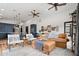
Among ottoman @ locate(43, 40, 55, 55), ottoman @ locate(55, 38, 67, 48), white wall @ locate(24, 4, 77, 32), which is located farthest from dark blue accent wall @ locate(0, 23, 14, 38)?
ottoman @ locate(55, 38, 67, 48)

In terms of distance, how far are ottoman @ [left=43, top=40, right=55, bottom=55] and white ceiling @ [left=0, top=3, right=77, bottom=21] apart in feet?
1.66

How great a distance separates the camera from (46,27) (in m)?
2.50

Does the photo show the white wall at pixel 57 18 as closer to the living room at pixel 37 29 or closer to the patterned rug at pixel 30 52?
the living room at pixel 37 29

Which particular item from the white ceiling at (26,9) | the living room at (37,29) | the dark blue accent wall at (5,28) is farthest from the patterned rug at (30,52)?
the white ceiling at (26,9)

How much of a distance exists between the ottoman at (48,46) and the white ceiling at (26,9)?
0.51 metres

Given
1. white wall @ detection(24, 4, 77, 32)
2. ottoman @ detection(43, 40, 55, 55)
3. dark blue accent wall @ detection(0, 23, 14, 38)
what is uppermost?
white wall @ detection(24, 4, 77, 32)

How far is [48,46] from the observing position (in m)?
2.45

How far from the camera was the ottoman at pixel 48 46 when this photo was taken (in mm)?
2447

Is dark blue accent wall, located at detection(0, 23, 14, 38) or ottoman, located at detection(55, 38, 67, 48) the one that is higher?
dark blue accent wall, located at detection(0, 23, 14, 38)

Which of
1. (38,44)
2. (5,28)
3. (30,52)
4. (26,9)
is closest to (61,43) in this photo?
(38,44)

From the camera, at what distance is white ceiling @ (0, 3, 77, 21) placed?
240cm

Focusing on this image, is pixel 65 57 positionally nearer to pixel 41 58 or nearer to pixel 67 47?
pixel 67 47

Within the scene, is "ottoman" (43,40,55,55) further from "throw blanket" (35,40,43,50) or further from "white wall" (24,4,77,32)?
"white wall" (24,4,77,32)

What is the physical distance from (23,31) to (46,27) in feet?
1.54
